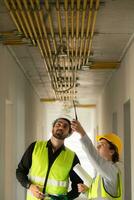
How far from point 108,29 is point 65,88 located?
13.1ft

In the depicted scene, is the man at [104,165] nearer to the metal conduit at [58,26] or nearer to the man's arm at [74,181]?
the man's arm at [74,181]

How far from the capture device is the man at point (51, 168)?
330 cm

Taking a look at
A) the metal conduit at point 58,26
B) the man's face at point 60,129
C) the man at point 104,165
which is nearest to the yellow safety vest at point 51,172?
the man's face at point 60,129

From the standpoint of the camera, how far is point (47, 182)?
330 centimetres

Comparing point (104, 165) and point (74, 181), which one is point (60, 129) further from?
point (104, 165)

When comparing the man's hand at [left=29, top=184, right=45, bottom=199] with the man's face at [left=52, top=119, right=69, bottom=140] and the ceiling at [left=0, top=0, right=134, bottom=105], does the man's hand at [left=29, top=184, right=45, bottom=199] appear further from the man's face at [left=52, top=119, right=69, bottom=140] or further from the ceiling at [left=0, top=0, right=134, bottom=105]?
the ceiling at [left=0, top=0, right=134, bottom=105]

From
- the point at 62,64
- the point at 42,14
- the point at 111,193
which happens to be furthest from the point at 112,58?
the point at 111,193

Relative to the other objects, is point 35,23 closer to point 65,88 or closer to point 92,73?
point 92,73

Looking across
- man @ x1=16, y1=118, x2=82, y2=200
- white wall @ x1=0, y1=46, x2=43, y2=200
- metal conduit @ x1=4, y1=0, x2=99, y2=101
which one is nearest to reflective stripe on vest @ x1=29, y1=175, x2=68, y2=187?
man @ x1=16, y1=118, x2=82, y2=200

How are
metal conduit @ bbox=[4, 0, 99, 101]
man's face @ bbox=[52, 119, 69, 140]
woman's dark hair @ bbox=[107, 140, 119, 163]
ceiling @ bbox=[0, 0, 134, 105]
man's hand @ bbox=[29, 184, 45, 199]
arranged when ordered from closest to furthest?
woman's dark hair @ bbox=[107, 140, 119, 163] → man's hand @ bbox=[29, 184, 45, 199] → man's face @ bbox=[52, 119, 69, 140] → metal conduit @ bbox=[4, 0, 99, 101] → ceiling @ bbox=[0, 0, 134, 105]

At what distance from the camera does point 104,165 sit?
8.56 ft

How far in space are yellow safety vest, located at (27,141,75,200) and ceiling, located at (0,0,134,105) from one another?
1240 mm

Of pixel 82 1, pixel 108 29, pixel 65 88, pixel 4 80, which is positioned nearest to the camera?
pixel 82 1

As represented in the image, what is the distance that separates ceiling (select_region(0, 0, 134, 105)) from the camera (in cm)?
381
